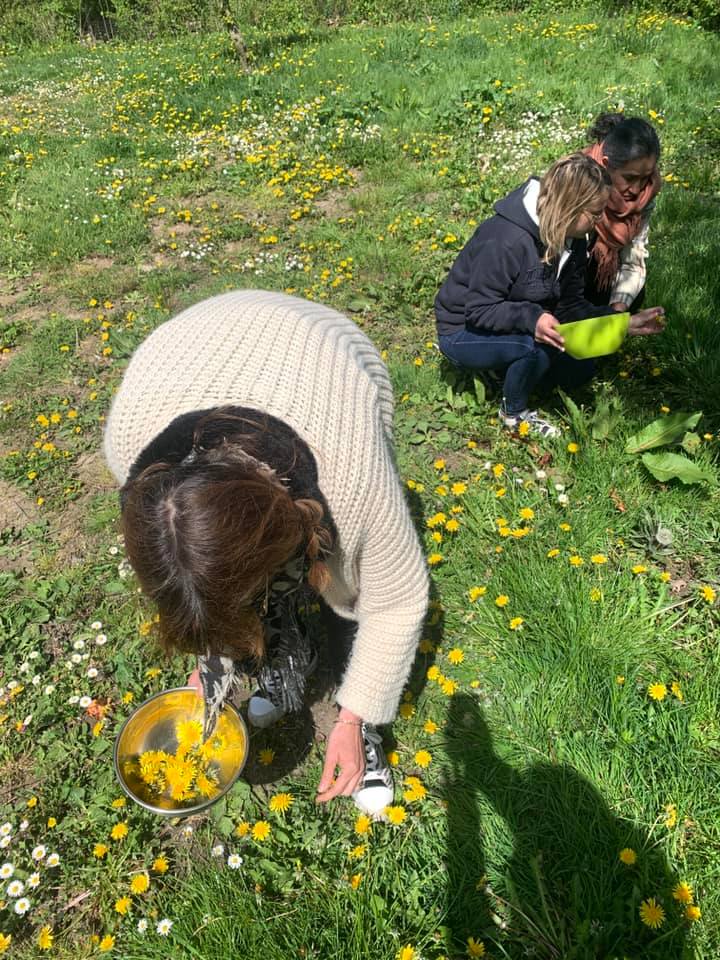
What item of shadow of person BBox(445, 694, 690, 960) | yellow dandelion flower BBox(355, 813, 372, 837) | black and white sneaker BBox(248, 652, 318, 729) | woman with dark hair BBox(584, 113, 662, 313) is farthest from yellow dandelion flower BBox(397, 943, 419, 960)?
woman with dark hair BBox(584, 113, 662, 313)

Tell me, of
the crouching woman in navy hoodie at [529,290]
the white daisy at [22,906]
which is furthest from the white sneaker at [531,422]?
the white daisy at [22,906]

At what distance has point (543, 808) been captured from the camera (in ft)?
5.66

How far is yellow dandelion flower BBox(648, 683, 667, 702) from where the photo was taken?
5.84ft

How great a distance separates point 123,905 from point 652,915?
1.37 meters

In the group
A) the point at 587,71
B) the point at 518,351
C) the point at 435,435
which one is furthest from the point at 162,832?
the point at 587,71

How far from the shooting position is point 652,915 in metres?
1.47

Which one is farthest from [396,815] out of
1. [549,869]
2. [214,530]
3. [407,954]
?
[214,530]

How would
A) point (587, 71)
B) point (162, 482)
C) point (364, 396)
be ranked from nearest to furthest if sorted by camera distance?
point (162, 482) < point (364, 396) < point (587, 71)

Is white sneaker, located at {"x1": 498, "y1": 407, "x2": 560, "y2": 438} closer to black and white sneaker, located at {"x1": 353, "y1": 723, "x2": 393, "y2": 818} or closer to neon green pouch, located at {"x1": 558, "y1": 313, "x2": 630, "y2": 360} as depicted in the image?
neon green pouch, located at {"x1": 558, "y1": 313, "x2": 630, "y2": 360}

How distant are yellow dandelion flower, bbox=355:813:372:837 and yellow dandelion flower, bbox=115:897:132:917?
65 centimetres

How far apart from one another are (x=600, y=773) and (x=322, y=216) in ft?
14.3

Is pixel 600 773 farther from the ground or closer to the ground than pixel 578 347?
closer to the ground

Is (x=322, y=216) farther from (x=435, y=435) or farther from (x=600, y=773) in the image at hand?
(x=600, y=773)

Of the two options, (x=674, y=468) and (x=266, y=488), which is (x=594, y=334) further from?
(x=266, y=488)
